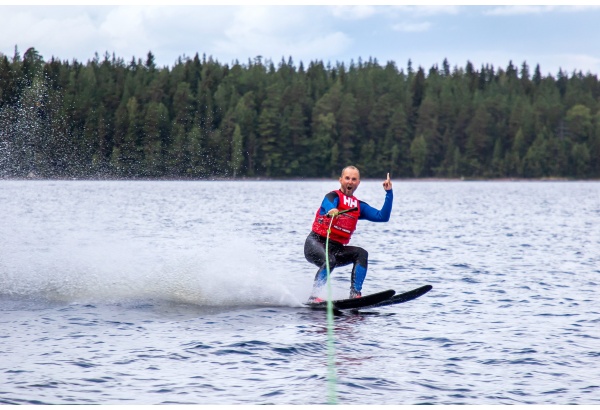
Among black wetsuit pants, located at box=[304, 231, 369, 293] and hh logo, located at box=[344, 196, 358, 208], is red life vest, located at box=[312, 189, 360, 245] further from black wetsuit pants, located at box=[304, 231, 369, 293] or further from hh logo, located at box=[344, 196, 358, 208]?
black wetsuit pants, located at box=[304, 231, 369, 293]

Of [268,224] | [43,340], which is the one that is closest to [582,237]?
[268,224]

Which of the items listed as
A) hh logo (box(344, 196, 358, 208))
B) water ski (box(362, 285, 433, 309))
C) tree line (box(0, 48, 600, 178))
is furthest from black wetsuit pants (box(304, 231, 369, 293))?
tree line (box(0, 48, 600, 178))

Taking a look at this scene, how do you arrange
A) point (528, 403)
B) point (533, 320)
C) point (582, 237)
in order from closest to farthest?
point (528, 403), point (533, 320), point (582, 237)

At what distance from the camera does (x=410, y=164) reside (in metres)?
155

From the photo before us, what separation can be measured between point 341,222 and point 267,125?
129 m

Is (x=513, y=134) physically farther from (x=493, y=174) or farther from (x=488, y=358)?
→ (x=488, y=358)

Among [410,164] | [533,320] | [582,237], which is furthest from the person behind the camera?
[410,164]

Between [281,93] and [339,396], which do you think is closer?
[339,396]

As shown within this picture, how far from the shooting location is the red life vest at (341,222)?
13.8 m

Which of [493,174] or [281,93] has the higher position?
[281,93]

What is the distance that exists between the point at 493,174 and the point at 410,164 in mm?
16779

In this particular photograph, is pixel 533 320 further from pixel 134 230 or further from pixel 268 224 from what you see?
pixel 268 224

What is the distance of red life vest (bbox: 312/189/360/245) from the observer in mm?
13820

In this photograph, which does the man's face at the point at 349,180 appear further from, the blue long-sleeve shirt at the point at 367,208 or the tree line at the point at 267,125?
the tree line at the point at 267,125
